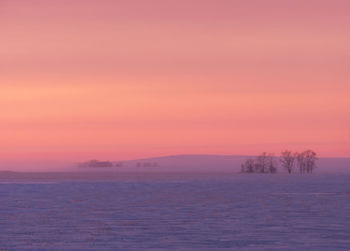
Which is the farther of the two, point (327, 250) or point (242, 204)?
point (242, 204)

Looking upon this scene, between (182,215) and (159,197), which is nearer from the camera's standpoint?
(182,215)

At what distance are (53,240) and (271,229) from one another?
13.8 feet

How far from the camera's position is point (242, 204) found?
63.2ft

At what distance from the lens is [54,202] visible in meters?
20.1

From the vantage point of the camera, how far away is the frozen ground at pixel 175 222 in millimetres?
11312

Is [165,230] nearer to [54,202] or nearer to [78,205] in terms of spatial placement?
[78,205]

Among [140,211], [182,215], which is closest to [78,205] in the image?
[140,211]

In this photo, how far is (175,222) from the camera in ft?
47.3

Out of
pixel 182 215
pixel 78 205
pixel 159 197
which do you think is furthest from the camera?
pixel 159 197

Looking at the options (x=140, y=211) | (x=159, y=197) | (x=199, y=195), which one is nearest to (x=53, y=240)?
(x=140, y=211)

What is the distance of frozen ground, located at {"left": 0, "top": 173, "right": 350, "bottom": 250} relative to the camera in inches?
445

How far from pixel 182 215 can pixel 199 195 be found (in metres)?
7.52

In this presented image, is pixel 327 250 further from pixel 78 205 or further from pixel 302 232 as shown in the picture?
pixel 78 205

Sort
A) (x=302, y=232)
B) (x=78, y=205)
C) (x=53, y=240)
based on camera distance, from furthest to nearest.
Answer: (x=78, y=205), (x=302, y=232), (x=53, y=240)
